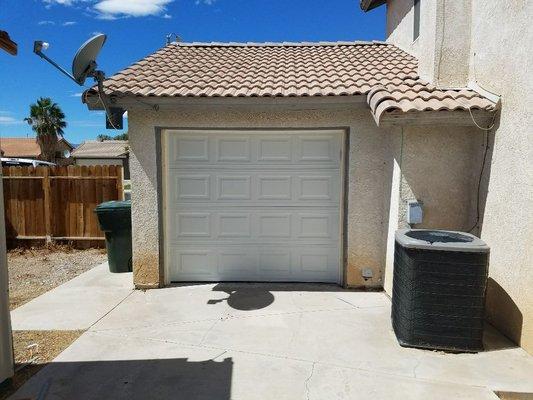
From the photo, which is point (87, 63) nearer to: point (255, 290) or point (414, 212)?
point (255, 290)

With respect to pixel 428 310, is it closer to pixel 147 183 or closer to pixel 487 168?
pixel 487 168

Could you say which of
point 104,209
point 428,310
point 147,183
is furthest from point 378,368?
point 104,209

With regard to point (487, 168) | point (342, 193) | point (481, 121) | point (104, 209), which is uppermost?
point (481, 121)

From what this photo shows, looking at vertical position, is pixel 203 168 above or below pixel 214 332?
above

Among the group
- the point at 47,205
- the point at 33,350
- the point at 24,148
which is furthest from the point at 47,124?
the point at 33,350

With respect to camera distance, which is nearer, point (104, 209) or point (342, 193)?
point (342, 193)

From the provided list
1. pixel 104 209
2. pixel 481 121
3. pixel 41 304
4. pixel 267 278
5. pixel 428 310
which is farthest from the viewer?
pixel 104 209

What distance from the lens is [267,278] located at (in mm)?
6641

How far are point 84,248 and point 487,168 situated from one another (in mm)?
8960

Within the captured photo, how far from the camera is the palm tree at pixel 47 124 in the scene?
1492 inches

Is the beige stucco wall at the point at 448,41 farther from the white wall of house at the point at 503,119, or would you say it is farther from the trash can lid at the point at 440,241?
the trash can lid at the point at 440,241

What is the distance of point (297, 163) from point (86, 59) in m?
3.44

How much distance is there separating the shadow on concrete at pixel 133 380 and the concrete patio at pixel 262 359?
10 mm

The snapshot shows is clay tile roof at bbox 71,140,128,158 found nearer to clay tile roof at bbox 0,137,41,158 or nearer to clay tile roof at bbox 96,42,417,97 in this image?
clay tile roof at bbox 0,137,41,158
